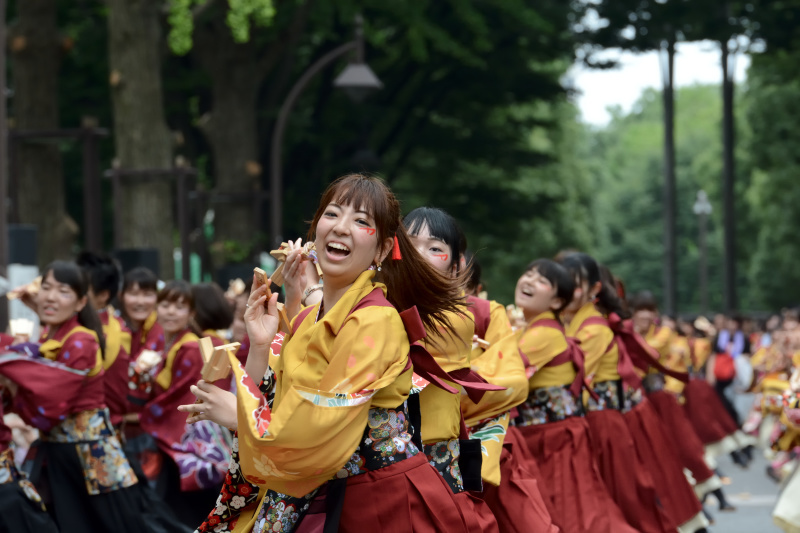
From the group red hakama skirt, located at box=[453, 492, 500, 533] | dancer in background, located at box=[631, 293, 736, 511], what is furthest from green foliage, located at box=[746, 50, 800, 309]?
red hakama skirt, located at box=[453, 492, 500, 533]

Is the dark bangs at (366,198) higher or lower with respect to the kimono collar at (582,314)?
higher

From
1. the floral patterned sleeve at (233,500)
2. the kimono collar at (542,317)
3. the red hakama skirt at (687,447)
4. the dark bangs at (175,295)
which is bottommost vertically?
the red hakama skirt at (687,447)

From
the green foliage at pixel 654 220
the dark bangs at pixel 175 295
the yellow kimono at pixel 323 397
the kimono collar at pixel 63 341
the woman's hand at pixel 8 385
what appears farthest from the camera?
the green foliage at pixel 654 220

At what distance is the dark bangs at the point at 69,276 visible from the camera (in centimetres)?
732

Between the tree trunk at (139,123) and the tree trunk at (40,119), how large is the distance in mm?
1721

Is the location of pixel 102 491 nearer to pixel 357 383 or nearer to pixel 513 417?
pixel 513 417

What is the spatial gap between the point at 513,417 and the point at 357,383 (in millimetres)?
3831

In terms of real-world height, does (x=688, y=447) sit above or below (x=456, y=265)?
below

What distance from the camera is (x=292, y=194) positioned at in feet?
79.3

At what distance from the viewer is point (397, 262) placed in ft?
14.4

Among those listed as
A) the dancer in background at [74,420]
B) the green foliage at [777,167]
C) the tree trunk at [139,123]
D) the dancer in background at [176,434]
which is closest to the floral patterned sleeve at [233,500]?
the dancer in background at [74,420]

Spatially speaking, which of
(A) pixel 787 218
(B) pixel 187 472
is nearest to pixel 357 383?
(B) pixel 187 472

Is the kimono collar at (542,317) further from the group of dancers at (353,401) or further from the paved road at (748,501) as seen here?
the paved road at (748,501)

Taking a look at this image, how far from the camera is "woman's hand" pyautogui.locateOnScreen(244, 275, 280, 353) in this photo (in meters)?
4.31
